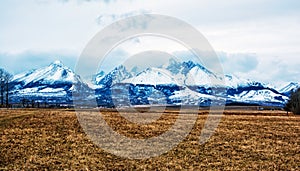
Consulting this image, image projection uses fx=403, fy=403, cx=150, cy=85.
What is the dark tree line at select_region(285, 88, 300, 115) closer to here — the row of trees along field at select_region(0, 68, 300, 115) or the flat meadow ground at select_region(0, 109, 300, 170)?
the row of trees along field at select_region(0, 68, 300, 115)

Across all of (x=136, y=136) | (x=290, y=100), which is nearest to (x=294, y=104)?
(x=290, y=100)

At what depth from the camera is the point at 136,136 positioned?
3834 centimetres

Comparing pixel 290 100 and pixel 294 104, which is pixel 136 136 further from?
pixel 290 100

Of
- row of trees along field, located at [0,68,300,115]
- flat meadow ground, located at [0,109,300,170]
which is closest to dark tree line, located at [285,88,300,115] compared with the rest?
row of trees along field, located at [0,68,300,115]

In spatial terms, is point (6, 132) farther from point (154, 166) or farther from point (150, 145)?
point (154, 166)

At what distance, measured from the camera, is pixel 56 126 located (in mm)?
40312

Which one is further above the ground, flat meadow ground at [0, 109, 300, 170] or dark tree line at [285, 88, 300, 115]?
flat meadow ground at [0, 109, 300, 170]

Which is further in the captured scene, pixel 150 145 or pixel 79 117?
pixel 79 117

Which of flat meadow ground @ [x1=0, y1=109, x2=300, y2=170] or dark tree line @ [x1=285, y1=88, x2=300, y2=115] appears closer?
flat meadow ground @ [x1=0, y1=109, x2=300, y2=170]

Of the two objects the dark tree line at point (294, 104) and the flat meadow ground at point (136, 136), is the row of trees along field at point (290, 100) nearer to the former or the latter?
the dark tree line at point (294, 104)

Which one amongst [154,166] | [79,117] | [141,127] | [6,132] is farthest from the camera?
[79,117]

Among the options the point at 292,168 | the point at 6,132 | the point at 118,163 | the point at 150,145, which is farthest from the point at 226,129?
the point at 6,132

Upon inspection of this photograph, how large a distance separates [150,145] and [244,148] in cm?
810

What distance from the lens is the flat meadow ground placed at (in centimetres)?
2889
